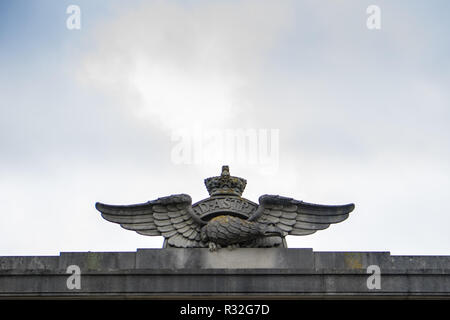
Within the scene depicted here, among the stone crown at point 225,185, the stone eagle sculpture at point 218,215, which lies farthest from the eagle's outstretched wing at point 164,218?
the stone crown at point 225,185

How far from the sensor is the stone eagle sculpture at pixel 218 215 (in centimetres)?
1683

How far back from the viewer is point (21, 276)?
Answer: 1581 centimetres

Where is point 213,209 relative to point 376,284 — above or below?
above

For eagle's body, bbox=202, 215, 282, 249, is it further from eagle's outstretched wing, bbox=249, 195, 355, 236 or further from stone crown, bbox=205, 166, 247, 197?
stone crown, bbox=205, 166, 247, 197

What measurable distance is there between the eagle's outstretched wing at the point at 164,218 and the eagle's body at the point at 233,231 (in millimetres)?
327

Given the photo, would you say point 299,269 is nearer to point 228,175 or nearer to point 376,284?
point 376,284

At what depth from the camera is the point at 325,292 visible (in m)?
15.6

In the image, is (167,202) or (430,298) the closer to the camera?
(430,298)

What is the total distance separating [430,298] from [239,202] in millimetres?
3749

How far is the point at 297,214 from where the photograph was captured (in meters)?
17.2

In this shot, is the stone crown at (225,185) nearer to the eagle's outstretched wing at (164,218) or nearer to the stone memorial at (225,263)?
the stone memorial at (225,263)

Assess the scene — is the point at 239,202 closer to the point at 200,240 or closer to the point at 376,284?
the point at 200,240
